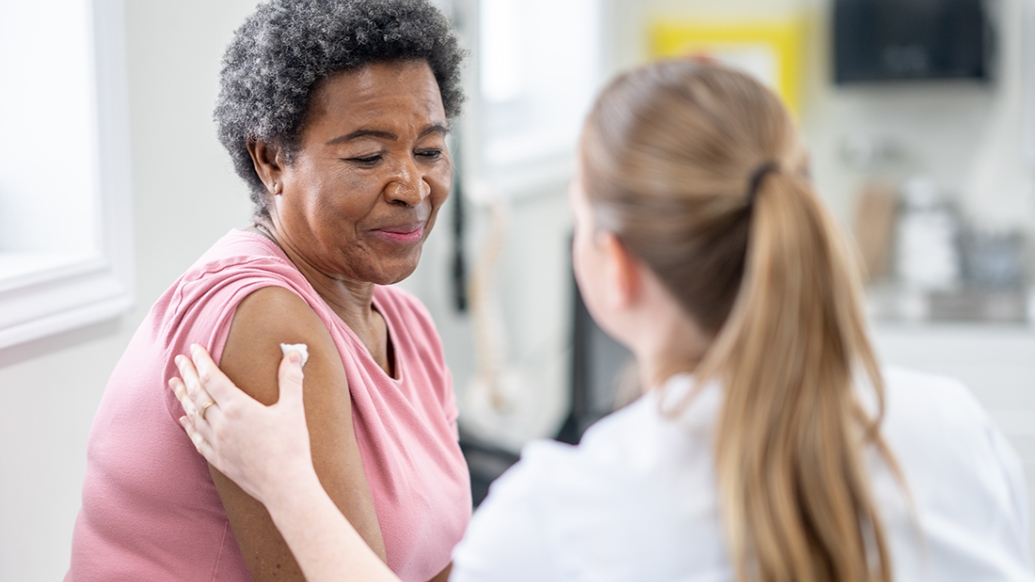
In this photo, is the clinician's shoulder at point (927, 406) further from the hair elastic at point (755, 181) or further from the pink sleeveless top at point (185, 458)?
the pink sleeveless top at point (185, 458)

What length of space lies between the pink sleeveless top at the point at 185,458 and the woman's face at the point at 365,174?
0.06 metres

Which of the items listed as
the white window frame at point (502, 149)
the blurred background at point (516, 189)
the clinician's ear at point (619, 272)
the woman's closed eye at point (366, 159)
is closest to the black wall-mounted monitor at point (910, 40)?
the blurred background at point (516, 189)

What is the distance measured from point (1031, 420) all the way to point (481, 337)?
5.47ft

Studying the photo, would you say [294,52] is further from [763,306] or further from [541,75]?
[541,75]

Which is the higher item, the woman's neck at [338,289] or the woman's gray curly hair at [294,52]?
the woman's gray curly hair at [294,52]

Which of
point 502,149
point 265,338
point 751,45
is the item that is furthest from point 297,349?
point 751,45

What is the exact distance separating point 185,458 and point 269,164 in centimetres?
36

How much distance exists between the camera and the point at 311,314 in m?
1.02

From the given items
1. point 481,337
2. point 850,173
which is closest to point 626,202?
point 481,337

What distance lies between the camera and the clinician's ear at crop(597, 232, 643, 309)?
2.76 ft

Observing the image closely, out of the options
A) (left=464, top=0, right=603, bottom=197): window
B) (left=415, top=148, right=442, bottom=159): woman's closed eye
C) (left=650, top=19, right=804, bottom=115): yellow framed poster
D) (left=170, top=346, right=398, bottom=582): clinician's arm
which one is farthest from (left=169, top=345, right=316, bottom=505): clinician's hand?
(left=650, top=19, right=804, bottom=115): yellow framed poster

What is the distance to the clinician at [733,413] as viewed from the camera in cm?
74

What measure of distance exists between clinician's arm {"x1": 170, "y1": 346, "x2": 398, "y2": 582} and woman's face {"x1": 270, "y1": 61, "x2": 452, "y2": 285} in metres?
0.22

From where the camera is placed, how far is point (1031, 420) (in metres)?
2.84
